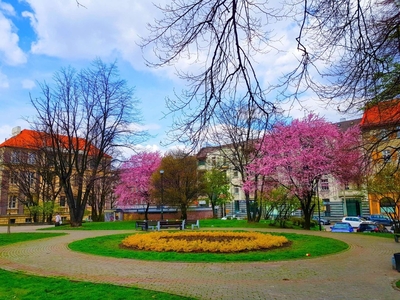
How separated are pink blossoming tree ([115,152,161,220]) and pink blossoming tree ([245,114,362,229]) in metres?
20.0

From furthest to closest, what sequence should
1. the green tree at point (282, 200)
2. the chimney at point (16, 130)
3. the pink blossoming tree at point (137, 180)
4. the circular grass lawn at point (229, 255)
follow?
1. the chimney at point (16, 130)
2. the pink blossoming tree at point (137, 180)
3. the green tree at point (282, 200)
4. the circular grass lawn at point (229, 255)

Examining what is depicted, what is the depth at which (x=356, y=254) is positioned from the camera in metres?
13.8

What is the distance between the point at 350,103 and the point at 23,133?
202 ft

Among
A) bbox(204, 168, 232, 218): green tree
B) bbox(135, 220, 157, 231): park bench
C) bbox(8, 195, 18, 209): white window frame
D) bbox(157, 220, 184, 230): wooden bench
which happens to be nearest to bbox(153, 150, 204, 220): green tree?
bbox(204, 168, 232, 218): green tree

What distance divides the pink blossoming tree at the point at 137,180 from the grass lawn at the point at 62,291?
115ft

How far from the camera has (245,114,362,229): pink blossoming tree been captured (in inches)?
1024

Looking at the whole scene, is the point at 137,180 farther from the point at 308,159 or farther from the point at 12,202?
the point at 308,159

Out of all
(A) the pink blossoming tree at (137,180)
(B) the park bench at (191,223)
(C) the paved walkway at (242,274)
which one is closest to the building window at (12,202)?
(A) the pink blossoming tree at (137,180)

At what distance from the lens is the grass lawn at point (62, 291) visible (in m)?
7.00

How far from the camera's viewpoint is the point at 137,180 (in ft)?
148


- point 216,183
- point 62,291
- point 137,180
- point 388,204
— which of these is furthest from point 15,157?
point 388,204

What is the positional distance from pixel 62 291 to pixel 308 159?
21889mm

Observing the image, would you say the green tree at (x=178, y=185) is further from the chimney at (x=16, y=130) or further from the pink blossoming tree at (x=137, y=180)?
the chimney at (x=16, y=130)

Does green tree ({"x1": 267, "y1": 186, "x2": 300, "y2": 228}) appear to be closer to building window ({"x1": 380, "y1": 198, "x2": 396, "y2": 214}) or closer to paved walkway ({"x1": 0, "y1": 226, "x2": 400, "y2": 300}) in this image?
building window ({"x1": 380, "y1": 198, "x2": 396, "y2": 214})
